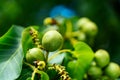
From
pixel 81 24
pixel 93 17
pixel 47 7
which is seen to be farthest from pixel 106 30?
pixel 81 24

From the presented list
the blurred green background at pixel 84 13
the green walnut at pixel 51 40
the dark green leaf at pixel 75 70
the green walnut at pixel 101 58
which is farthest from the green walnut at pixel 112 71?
the blurred green background at pixel 84 13

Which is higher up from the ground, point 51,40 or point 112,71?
point 51,40

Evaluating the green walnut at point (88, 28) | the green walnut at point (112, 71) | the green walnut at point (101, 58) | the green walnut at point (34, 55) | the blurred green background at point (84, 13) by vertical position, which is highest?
the blurred green background at point (84, 13)

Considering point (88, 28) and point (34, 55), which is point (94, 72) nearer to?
point (34, 55)

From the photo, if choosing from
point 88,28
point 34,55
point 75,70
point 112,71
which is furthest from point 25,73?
point 88,28

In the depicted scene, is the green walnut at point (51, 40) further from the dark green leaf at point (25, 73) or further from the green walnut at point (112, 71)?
the green walnut at point (112, 71)

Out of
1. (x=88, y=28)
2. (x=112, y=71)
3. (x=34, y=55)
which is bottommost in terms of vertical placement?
(x=112, y=71)

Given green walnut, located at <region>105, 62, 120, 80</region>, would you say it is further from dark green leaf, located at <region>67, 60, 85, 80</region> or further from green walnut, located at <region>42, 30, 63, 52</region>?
green walnut, located at <region>42, 30, 63, 52</region>
